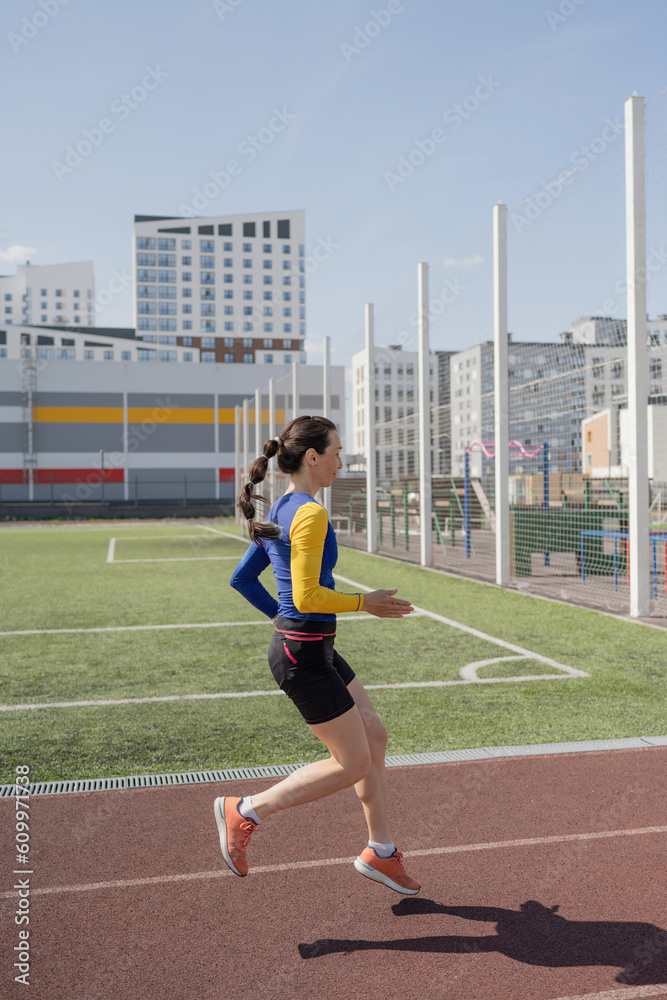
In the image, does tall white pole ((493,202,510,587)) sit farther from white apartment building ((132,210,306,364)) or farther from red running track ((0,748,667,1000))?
white apartment building ((132,210,306,364))

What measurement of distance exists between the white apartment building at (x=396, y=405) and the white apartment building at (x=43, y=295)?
124 meters

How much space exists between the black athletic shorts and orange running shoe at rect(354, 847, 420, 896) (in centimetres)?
58

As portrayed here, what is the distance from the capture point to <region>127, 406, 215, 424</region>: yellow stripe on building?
4784 cm

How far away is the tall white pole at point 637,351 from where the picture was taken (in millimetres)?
8734

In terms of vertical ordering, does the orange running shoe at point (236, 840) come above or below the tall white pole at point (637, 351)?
below

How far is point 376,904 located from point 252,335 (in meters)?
118

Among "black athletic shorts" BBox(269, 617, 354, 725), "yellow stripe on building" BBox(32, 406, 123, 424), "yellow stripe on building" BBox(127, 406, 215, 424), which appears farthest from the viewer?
"yellow stripe on building" BBox(127, 406, 215, 424)

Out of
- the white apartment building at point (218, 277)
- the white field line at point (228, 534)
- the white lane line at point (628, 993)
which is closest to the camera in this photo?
the white lane line at point (628, 993)

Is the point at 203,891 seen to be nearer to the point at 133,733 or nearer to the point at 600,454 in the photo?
the point at 133,733

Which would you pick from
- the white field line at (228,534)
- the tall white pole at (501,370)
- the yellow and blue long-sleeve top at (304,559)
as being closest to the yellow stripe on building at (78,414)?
the white field line at (228,534)

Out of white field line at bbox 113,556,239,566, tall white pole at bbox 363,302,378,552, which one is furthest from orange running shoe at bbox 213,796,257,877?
tall white pole at bbox 363,302,378,552

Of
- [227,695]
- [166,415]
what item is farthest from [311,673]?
[166,415]

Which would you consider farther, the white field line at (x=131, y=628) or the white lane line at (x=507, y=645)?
the white field line at (x=131, y=628)

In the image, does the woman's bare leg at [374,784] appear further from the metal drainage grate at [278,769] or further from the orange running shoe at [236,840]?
the metal drainage grate at [278,769]
